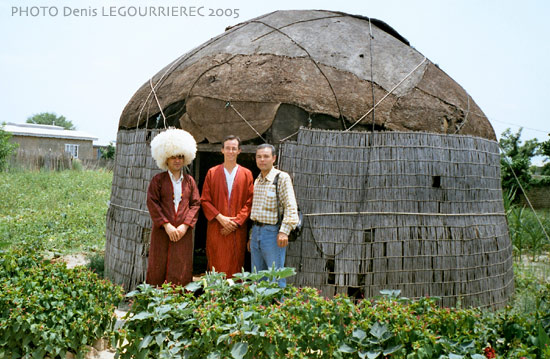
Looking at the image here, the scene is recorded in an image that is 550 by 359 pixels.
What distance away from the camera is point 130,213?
5.20 metres

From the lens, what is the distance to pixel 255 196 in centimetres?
404

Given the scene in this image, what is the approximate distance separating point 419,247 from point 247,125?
213 cm

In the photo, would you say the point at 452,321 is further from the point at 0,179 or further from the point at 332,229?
the point at 0,179

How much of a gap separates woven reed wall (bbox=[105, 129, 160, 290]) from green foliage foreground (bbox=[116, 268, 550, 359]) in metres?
2.45

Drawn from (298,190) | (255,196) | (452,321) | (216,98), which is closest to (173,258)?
(255,196)

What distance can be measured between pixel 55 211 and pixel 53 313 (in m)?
7.77

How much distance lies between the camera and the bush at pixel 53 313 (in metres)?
2.90

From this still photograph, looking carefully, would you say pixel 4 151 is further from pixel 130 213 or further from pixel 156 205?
pixel 156 205

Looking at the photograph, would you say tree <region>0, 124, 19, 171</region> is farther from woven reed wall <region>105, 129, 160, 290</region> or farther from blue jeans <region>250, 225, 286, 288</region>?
blue jeans <region>250, 225, 286, 288</region>

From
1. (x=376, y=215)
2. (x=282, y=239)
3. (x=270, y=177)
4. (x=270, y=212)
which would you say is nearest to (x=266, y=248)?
(x=282, y=239)

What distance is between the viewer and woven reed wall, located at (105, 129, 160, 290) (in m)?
5.00

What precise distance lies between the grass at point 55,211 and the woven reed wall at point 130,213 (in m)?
0.81

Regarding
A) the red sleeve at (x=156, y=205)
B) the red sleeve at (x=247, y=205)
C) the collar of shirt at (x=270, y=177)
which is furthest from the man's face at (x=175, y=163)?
the collar of shirt at (x=270, y=177)

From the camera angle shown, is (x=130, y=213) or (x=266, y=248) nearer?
(x=266, y=248)
